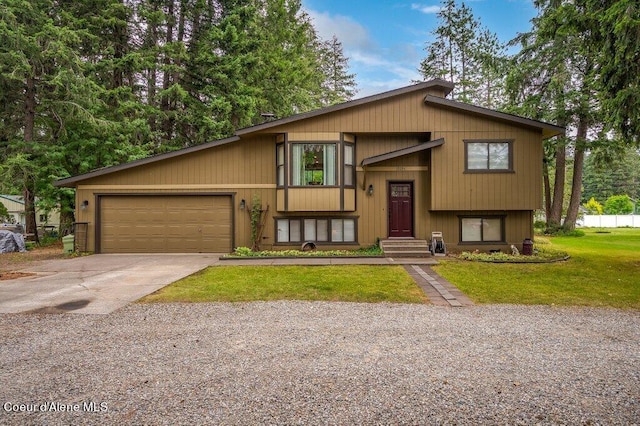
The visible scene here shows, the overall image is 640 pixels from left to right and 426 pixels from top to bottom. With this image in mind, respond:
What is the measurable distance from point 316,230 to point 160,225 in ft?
19.8

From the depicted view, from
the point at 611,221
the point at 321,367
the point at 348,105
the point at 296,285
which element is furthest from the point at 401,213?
the point at 611,221

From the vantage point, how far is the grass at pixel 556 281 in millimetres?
6090

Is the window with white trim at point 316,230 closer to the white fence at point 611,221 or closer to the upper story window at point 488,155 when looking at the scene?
the upper story window at point 488,155

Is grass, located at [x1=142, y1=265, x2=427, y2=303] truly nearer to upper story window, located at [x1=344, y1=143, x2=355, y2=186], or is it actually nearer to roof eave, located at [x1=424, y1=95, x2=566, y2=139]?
upper story window, located at [x1=344, y1=143, x2=355, y2=186]

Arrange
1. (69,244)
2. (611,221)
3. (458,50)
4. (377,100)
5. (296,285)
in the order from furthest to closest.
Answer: (611,221) < (458,50) < (69,244) < (377,100) < (296,285)

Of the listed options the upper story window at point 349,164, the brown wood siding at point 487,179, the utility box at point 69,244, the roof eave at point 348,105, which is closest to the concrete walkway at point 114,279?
the utility box at point 69,244

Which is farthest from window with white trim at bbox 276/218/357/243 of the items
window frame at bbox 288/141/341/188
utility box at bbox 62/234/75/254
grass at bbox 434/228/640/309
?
utility box at bbox 62/234/75/254

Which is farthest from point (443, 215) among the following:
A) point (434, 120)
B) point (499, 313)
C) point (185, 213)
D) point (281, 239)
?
point (185, 213)

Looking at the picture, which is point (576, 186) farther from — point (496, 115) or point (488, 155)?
point (496, 115)

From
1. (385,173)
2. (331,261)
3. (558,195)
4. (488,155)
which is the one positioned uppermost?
(488,155)

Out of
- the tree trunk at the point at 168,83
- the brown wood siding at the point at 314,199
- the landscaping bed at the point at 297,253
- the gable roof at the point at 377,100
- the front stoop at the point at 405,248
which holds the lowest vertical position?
the landscaping bed at the point at 297,253

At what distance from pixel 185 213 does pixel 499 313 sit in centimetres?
1099

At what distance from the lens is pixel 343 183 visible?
11.9 m

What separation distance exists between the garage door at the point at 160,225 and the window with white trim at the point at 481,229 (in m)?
8.92
